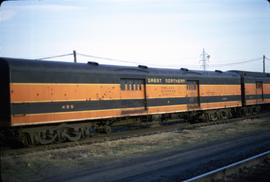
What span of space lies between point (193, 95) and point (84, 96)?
939 cm

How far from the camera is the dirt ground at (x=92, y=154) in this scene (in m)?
10.6

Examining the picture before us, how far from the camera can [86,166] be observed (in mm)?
11125

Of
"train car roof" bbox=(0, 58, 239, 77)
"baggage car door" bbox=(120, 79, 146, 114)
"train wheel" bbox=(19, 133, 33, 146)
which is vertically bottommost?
"train wheel" bbox=(19, 133, 33, 146)

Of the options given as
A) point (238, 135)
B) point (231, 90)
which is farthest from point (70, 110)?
point (231, 90)

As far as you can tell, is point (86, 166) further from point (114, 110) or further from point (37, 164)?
point (114, 110)

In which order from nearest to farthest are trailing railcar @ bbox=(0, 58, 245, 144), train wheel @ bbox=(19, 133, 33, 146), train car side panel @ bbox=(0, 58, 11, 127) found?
train car side panel @ bbox=(0, 58, 11, 127) < trailing railcar @ bbox=(0, 58, 245, 144) < train wheel @ bbox=(19, 133, 33, 146)

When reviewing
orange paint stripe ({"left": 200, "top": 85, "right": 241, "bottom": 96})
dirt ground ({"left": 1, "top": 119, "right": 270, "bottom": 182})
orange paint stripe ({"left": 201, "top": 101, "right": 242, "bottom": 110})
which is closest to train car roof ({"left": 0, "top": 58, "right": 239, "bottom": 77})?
orange paint stripe ({"left": 200, "top": 85, "right": 241, "bottom": 96})

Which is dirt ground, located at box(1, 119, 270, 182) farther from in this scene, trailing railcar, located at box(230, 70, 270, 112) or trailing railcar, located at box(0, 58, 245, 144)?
trailing railcar, located at box(230, 70, 270, 112)

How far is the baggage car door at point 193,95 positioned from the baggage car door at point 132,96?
4546mm

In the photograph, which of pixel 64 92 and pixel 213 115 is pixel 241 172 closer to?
pixel 64 92

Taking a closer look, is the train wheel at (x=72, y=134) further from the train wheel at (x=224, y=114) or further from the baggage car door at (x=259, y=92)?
the baggage car door at (x=259, y=92)

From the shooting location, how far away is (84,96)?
16.5 meters

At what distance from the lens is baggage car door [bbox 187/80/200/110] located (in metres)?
23.2

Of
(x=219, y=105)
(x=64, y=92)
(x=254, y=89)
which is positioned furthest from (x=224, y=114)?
(x=64, y=92)
